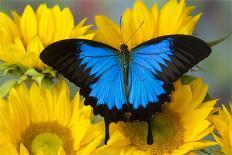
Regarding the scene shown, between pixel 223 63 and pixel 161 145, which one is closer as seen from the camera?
pixel 161 145

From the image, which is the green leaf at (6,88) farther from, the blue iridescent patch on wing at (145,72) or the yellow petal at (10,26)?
the blue iridescent patch on wing at (145,72)

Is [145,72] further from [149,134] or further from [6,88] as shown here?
[6,88]

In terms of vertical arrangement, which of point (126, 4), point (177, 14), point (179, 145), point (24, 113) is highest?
point (126, 4)

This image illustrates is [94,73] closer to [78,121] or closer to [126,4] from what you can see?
[78,121]

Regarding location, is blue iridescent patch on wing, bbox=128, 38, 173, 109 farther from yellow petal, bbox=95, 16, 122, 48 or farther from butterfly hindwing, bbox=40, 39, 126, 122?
yellow petal, bbox=95, 16, 122, 48

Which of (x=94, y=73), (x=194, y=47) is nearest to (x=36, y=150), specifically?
(x=94, y=73)

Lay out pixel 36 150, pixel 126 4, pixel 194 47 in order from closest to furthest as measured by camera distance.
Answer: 1. pixel 194 47
2. pixel 36 150
3. pixel 126 4

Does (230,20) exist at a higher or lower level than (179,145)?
higher

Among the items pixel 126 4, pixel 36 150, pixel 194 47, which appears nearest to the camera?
pixel 194 47
